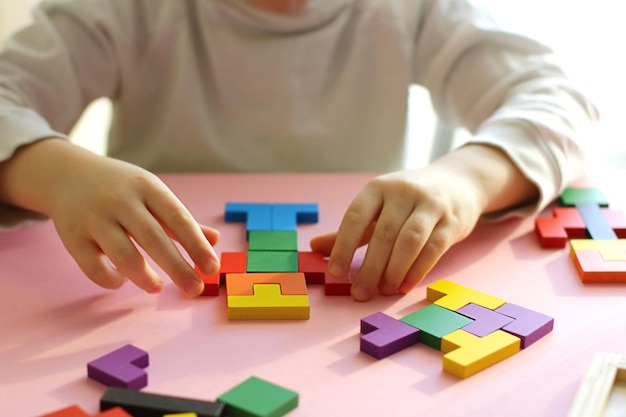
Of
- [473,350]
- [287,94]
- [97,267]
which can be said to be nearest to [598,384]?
[473,350]

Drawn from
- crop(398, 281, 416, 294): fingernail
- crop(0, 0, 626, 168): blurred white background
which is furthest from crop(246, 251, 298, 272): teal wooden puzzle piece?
crop(0, 0, 626, 168): blurred white background

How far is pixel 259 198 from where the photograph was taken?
0.99m

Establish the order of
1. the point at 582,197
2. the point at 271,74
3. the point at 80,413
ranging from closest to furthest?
the point at 80,413, the point at 582,197, the point at 271,74

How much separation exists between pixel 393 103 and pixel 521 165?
412mm

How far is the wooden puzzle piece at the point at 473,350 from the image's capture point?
56 centimetres

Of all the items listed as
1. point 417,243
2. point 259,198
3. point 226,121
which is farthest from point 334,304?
point 226,121

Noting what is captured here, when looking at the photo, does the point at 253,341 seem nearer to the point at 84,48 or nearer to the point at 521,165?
the point at 521,165

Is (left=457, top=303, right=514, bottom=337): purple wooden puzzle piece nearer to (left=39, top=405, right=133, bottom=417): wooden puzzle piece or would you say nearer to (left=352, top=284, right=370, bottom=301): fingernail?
(left=352, top=284, right=370, bottom=301): fingernail

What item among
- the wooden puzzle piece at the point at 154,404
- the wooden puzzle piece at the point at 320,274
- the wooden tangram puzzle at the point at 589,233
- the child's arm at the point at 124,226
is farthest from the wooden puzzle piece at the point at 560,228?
the wooden puzzle piece at the point at 154,404

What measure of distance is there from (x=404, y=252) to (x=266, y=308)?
14 centimetres

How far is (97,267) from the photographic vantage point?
0.69m

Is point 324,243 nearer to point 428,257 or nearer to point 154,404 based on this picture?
point 428,257

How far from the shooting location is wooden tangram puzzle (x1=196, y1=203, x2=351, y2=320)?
2.15 feet

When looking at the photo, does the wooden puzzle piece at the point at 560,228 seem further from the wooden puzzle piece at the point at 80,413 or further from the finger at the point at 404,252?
the wooden puzzle piece at the point at 80,413
